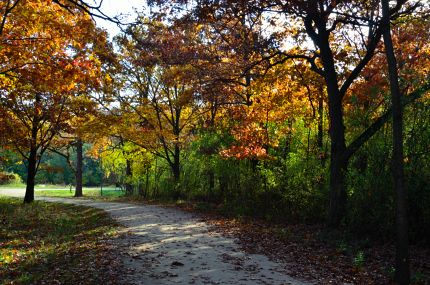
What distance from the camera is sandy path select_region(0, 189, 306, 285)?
6.69 metres

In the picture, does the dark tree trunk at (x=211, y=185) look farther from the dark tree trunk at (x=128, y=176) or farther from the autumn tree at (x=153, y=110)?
the dark tree trunk at (x=128, y=176)

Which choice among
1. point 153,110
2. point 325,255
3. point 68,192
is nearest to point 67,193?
point 68,192

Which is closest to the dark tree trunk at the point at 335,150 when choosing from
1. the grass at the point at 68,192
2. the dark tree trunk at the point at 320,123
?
the dark tree trunk at the point at 320,123

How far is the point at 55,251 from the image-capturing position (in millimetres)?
9078

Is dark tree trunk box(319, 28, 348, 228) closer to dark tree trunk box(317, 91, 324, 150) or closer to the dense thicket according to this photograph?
the dense thicket

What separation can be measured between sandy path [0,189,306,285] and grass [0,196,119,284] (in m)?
0.57

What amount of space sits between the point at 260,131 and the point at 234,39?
374 cm

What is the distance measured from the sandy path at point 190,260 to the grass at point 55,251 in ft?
1.87

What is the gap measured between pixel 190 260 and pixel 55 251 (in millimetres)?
3471

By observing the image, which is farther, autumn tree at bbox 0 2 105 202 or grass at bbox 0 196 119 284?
autumn tree at bbox 0 2 105 202

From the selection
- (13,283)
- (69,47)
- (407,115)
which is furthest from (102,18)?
(407,115)

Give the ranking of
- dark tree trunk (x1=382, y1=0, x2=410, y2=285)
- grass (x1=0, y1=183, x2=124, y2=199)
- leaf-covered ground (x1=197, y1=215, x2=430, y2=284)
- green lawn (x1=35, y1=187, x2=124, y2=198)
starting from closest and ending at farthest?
dark tree trunk (x1=382, y1=0, x2=410, y2=285) → leaf-covered ground (x1=197, y1=215, x2=430, y2=284) → grass (x1=0, y1=183, x2=124, y2=199) → green lawn (x1=35, y1=187, x2=124, y2=198)

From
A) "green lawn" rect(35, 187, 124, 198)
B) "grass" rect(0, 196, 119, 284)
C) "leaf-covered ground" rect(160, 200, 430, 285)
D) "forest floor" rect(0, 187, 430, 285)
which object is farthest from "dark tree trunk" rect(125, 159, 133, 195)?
"leaf-covered ground" rect(160, 200, 430, 285)

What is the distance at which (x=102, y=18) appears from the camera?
7441mm
